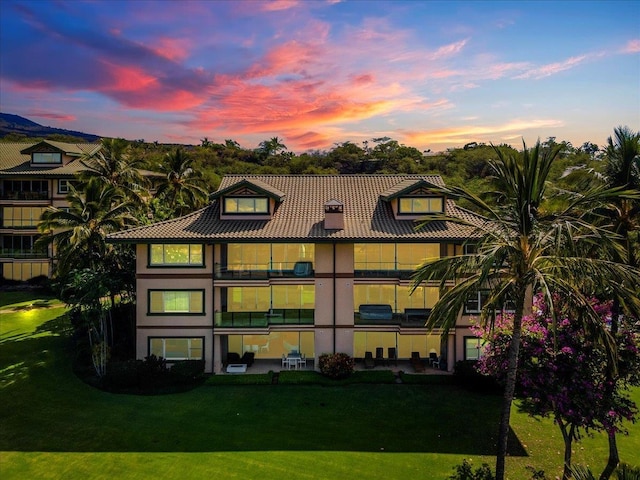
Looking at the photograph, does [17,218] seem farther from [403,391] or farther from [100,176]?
[403,391]

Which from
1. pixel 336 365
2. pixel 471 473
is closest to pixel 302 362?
pixel 336 365

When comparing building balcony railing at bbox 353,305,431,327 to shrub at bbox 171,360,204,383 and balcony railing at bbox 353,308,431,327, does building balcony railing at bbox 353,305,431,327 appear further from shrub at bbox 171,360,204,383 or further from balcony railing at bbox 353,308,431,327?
shrub at bbox 171,360,204,383

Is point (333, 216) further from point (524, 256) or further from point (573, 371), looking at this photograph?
point (573, 371)

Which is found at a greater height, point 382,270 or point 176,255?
point 176,255

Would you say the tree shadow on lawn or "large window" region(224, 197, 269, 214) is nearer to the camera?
the tree shadow on lawn

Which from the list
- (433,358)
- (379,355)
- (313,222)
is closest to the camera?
(313,222)

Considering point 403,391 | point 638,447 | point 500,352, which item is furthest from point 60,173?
point 638,447

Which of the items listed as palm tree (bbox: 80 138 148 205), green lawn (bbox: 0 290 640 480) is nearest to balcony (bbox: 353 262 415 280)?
green lawn (bbox: 0 290 640 480)

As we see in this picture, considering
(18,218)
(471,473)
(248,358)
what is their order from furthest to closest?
(18,218) < (248,358) < (471,473)
